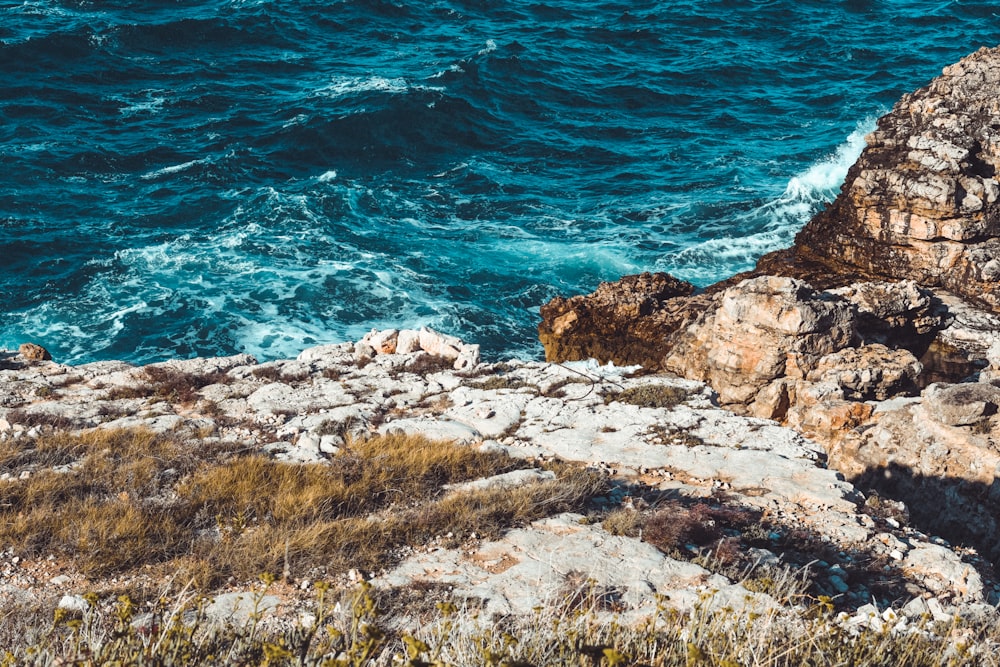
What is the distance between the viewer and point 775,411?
14.1 metres

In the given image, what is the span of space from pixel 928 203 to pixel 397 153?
75.2 ft

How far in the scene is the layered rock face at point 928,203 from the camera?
1788 centimetres

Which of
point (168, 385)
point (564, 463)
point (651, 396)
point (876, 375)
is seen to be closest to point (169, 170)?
point (168, 385)

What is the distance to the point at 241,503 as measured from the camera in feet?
28.8

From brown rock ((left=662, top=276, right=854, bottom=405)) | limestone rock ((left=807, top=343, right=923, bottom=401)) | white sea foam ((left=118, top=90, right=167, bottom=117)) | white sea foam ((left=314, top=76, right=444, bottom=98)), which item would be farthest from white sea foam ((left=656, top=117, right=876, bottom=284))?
white sea foam ((left=118, top=90, right=167, bottom=117))

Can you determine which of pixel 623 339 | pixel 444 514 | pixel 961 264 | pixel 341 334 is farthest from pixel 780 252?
pixel 444 514

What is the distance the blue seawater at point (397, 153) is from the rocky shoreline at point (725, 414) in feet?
27.1

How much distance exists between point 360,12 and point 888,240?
130ft

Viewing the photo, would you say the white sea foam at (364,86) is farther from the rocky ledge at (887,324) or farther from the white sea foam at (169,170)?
the rocky ledge at (887,324)

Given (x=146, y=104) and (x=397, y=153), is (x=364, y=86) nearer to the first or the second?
(x=397, y=153)

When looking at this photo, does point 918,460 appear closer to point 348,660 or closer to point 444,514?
point 444,514

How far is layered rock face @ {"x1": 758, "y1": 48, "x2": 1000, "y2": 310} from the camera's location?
1788cm

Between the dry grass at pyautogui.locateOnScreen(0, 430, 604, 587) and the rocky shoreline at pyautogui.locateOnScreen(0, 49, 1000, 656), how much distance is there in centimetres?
19

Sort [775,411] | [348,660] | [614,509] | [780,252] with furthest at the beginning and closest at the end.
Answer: [780,252]
[775,411]
[614,509]
[348,660]
